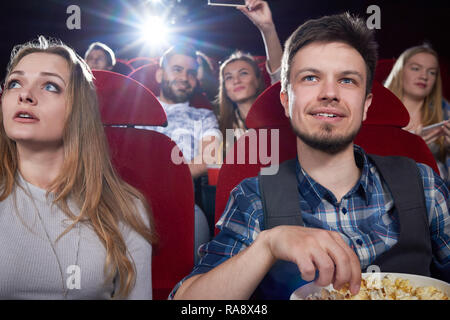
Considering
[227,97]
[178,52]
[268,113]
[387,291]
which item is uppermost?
[178,52]

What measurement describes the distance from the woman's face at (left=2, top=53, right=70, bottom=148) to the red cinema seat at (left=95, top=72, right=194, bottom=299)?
0.31 ft

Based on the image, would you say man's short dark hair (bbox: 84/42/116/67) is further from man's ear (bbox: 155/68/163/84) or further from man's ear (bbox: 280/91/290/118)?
man's ear (bbox: 280/91/290/118)

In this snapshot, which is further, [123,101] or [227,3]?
[227,3]

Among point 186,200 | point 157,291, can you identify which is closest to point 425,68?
point 186,200

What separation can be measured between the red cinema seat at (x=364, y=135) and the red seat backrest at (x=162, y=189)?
84 mm

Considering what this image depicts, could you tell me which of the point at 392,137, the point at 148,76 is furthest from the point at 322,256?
the point at 148,76

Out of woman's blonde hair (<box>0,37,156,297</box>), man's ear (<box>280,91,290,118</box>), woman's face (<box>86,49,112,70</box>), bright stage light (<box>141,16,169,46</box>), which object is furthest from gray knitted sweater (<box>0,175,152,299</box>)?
bright stage light (<box>141,16,169,46</box>)

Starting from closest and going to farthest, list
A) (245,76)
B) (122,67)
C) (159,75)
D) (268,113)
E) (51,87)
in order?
1. (51,87)
2. (268,113)
3. (122,67)
4. (245,76)
5. (159,75)

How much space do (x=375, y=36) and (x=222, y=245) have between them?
63 cm

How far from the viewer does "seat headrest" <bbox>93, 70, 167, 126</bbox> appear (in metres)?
0.89

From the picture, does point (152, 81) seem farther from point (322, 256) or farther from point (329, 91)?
point (322, 256)

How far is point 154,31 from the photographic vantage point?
3.70 ft

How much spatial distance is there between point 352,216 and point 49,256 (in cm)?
64

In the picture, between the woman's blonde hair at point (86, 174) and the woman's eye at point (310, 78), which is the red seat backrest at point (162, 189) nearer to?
the woman's blonde hair at point (86, 174)
